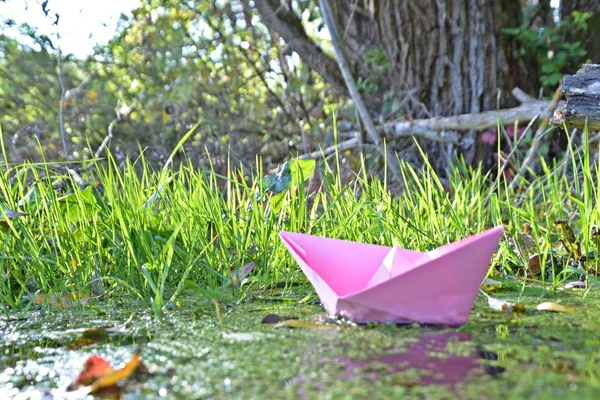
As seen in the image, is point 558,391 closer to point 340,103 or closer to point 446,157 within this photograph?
point 446,157

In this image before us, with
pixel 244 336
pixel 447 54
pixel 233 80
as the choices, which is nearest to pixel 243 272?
pixel 244 336

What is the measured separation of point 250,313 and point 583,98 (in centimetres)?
95

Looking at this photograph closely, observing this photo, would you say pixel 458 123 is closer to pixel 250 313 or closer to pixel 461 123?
pixel 461 123

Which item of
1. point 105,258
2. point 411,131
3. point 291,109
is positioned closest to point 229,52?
point 291,109

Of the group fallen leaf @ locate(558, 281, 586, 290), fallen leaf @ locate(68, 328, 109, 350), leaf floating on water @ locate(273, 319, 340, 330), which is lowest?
fallen leaf @ locate(558, 281, 586, 290)

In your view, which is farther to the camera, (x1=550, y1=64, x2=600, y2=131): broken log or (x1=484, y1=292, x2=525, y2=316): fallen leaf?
(x1=550, y1=64, x2=600, y2=131): broken log

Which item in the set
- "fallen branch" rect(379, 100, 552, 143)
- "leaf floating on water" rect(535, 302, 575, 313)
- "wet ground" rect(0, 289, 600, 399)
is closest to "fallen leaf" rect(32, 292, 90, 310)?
"wet ground" rect(0, 289, 600, 399)

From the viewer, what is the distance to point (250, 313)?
1.30 m

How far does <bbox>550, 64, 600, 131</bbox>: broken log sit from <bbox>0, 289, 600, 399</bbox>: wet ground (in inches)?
20.7

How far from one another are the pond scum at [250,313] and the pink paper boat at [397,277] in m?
0.03

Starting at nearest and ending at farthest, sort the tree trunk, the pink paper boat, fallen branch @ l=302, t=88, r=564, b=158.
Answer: the pink paper boat < fallen branch @ l=302, t=88, r=564, b=158 < the tree trunk

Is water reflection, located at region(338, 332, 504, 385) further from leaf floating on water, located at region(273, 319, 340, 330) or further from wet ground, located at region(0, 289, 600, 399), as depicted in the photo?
leaf floating on water, located at region(273, 319, 340, 330)

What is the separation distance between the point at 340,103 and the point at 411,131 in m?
1.30

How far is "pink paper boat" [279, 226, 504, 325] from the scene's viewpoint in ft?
3.25
